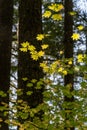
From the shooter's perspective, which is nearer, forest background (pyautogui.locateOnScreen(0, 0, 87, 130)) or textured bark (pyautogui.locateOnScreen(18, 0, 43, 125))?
forest background (pyautogui.locateOnScreen(0, 0, 87, 130))

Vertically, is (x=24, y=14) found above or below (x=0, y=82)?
above

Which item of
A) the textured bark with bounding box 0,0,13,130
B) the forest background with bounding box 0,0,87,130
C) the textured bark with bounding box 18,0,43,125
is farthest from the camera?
the textured bark with bounding box 0,0,13,130

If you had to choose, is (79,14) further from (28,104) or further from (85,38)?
(28,104)

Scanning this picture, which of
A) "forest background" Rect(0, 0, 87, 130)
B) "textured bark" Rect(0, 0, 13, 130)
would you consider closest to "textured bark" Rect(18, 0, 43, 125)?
"forest background" Rect(0, 0, 87, 130)

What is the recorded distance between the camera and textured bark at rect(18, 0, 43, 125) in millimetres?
6363

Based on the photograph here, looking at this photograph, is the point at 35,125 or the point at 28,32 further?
the point at 28,32

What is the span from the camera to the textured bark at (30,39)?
6.36 m

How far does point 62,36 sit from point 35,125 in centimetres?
851

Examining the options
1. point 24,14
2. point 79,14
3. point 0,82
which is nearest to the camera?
point 24,14

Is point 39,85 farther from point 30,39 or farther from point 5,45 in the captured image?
point 5,45

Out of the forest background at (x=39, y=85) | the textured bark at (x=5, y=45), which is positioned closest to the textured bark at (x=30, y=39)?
the forest background at (x=39, y=85)

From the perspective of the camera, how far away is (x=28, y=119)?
600 cm

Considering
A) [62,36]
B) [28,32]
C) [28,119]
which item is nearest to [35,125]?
[28,119]

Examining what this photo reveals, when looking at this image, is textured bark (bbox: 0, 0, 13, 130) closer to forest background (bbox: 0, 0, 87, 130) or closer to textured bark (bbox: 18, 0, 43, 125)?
forest background (bbox: 0, 0, 87, 130)
